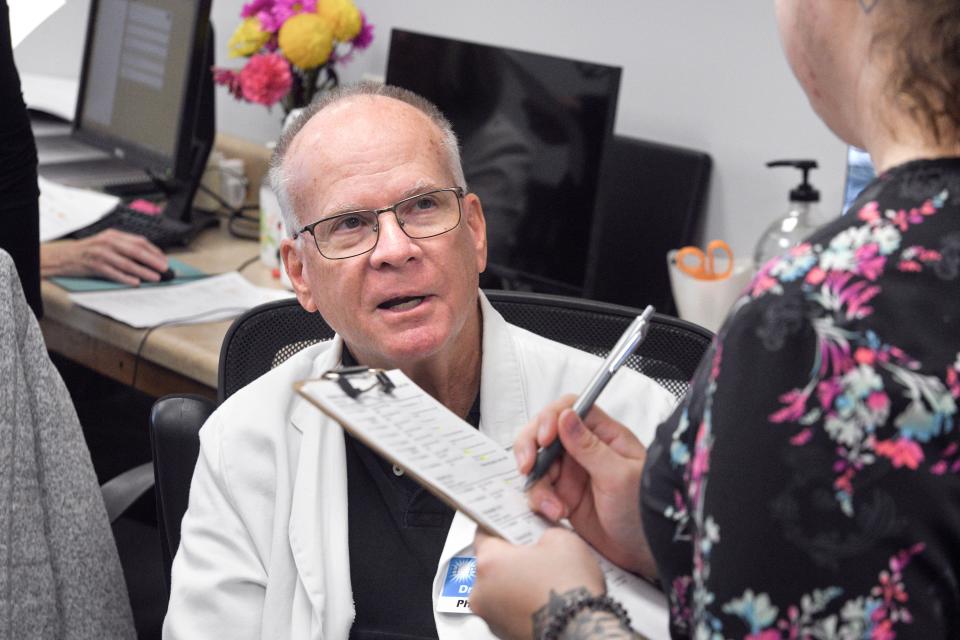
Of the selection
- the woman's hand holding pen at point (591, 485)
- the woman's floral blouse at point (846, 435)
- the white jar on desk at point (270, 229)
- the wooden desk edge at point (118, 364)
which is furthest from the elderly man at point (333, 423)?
the white jar on desk at point (270, 229)

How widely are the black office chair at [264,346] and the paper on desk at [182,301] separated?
2.49ft

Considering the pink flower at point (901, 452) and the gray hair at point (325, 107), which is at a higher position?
the gray hair at point (325, 107)

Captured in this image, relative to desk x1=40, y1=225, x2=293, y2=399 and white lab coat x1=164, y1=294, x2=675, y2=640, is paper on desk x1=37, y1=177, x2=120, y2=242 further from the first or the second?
white lab coat x1=164, y1=294, x2=675, y2=640

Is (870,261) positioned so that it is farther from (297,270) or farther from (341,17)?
(341,17)

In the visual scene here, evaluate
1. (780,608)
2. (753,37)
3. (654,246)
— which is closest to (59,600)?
(780,608)

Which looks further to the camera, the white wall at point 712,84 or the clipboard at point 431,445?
the white wall at point 712,84

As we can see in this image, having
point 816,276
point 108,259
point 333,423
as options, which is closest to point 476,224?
point 333,423

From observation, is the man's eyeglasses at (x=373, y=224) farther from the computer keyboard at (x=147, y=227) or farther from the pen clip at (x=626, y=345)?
the computer keyboard at (x=147, y=227)

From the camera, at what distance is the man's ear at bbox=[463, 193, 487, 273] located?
1.44 m

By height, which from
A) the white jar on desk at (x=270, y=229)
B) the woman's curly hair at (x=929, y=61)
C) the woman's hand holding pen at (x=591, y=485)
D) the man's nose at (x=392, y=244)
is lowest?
the white jar on desk at (x=270, y=229)

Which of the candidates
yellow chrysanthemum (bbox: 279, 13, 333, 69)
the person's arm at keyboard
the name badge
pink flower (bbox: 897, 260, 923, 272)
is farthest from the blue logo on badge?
yellow chrysanthemum (bbox: 279, 13, 333, 69)

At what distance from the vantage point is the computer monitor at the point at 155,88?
2846 millimetres

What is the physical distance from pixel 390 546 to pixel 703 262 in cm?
95

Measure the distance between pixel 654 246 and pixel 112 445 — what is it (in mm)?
1537
